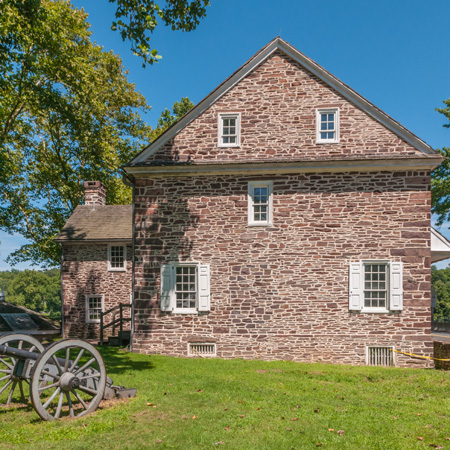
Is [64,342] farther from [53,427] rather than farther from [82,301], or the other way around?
[82,301]

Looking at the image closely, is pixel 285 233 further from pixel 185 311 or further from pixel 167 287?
pixel 167 287

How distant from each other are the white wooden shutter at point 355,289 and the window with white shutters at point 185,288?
461cm

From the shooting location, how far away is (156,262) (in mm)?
13188

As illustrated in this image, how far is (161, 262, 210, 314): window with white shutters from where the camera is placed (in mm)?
12805

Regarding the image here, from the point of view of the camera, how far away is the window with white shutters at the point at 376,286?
40.1 ft

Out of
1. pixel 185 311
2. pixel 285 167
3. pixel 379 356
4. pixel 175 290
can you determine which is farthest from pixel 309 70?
pixel 379 356

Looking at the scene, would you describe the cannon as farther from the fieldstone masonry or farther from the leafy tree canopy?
the leafy tree canopy

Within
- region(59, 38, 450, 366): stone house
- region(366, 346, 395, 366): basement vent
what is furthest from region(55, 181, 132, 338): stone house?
region(366, 346, 395, 366): basement vent

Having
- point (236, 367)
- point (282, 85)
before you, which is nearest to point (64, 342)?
point (236, 367)

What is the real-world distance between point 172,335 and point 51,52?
1485 centimetres

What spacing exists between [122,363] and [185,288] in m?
3.12

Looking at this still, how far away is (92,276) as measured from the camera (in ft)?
66.8

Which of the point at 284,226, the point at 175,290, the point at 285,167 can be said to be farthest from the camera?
the point at 175,290

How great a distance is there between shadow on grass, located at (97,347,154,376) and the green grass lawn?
0.13m
